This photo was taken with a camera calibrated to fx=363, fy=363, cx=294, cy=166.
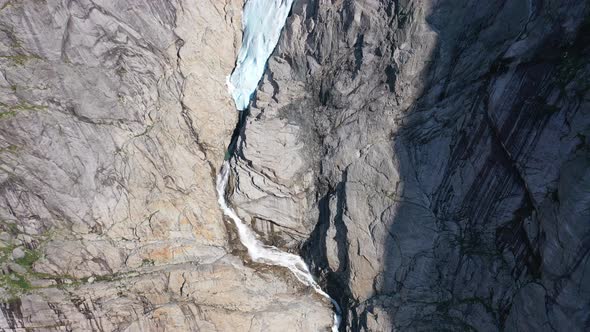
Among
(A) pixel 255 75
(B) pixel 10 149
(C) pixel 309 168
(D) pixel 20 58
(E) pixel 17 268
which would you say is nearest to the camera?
(E) pixel 17 268

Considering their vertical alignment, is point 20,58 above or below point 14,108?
above

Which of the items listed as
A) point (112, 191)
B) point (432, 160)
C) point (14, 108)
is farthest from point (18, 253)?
point (432, 160)

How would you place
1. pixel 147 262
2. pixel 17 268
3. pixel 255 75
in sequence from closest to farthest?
pixel 17 268
pixel 147 262
pixel 255 75

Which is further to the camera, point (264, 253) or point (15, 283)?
point (264, 253)

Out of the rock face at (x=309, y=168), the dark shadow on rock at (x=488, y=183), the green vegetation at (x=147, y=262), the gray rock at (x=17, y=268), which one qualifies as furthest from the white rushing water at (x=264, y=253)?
the gray rock at (x=17, y=268)

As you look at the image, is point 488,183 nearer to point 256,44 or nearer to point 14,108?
point 256,44

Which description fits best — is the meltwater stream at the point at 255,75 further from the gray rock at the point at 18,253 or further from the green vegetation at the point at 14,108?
the green vegetation at the point at 14,108
